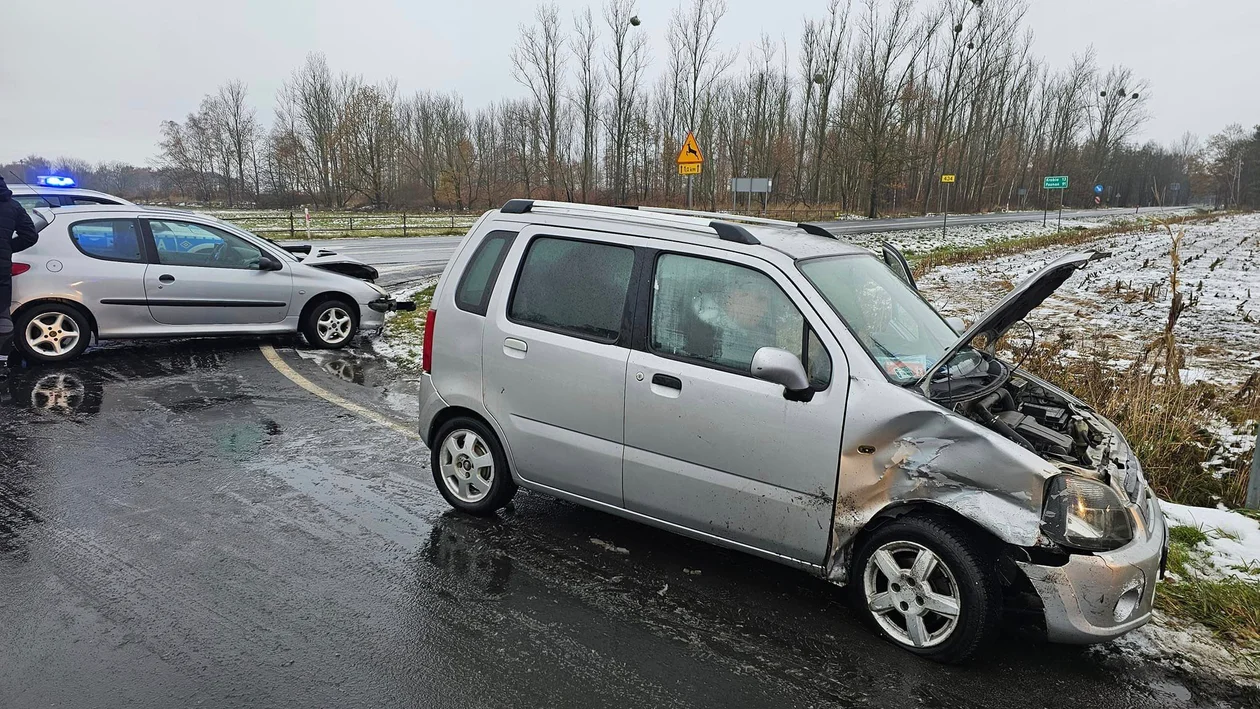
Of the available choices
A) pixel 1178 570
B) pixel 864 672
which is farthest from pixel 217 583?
pixel 1178 570

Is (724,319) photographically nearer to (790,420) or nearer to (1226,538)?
(790,420)

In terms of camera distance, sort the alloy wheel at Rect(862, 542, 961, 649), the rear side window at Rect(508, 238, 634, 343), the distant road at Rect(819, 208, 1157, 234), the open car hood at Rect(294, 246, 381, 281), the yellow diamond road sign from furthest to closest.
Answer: the distant road at Rect(819, 208, 1157, 234) < the yellow diamond road sign < the open car hood at Rect(294, 246, 381, 281) < the rear side window at Rect(508, 238, 634, 343) < the alloy wheel at Rect(862, 542, 961, 649)

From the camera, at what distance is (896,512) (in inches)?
132

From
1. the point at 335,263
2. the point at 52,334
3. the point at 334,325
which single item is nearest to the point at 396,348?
the point at 334,325

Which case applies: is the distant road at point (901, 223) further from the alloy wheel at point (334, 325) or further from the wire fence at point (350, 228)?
the alloy wheel at point (334, 325)

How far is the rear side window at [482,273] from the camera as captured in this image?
4520 millimetres

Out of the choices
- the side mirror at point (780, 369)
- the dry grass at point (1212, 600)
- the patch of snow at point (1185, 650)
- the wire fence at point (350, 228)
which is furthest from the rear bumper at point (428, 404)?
the wire fence at point (350, 228)

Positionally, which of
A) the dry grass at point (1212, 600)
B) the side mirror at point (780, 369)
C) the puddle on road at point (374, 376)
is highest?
the side mirror at point (780, 369)

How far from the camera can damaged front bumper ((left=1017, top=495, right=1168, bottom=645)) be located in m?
3.04

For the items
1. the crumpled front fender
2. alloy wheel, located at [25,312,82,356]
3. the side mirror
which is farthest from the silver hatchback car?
the crumpled front fender

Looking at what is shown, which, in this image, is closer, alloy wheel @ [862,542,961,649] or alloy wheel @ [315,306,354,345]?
alloy wheel @ [862,542,961,649]

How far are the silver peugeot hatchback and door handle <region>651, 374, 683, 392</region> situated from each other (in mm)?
12

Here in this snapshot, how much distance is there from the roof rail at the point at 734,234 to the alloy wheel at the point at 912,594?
62.1 inches

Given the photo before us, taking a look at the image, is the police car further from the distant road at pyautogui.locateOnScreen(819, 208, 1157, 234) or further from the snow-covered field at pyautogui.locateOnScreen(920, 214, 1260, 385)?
the distant road at pyautogui.locateOnScreen(819, 208, 1157, 234)
